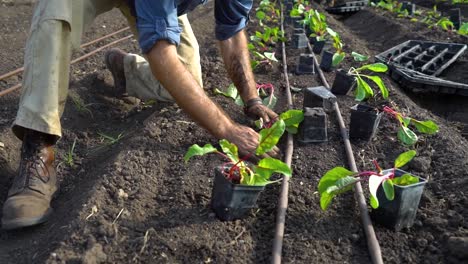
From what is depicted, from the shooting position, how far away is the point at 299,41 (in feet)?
16.2

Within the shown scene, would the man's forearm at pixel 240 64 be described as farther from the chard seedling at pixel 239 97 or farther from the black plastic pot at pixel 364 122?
the black plastic pot at pixel 364 122

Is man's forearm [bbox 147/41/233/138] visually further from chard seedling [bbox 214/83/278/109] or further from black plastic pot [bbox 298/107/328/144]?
chard seedling [bbox 214/83/278/109]

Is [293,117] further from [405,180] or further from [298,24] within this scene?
Answer: [298,24]

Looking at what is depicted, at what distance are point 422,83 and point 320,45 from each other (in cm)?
120

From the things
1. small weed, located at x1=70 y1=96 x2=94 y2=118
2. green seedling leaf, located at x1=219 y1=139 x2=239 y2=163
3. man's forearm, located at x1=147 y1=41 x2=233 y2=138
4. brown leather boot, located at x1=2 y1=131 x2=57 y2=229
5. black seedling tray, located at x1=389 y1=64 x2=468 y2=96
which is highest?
man's forearm, located at x1=147 y1=41 x2=233 y2=138

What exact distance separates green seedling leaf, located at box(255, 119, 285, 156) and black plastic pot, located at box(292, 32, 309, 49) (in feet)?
9.88

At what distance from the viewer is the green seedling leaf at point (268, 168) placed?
191cm

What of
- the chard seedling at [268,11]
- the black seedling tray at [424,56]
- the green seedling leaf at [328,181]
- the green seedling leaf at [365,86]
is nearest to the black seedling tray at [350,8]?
the chard seedling at [268,11]

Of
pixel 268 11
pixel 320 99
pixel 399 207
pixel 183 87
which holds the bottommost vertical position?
pixel 268 11

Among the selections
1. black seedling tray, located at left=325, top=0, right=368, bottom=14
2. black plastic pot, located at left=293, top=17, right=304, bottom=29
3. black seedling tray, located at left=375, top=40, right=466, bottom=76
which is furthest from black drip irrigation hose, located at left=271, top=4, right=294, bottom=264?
black seedling tray, located at left=325, top=0, right=368, bottom=14

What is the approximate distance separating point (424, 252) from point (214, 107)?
1082mm

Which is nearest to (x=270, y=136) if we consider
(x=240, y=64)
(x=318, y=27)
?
(x=240, y=64)

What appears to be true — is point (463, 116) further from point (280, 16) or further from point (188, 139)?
point (280, 16)

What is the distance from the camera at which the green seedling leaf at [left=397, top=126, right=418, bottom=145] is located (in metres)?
2.68
